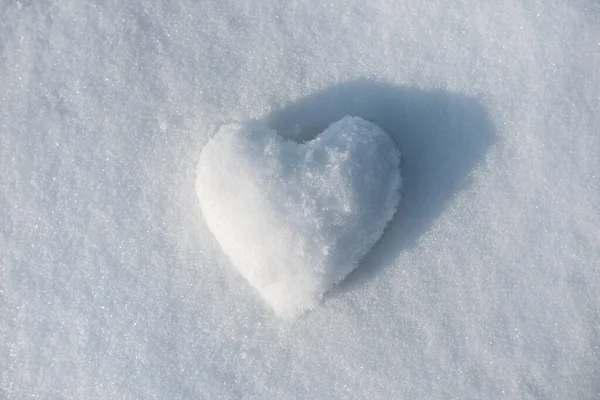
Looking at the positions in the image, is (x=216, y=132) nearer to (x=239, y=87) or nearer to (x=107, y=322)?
(x=239, y=87)

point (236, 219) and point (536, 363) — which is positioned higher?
point (236, 219)

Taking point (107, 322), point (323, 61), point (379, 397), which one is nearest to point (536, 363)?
point (379, 397)

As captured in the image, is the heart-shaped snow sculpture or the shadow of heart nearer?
the heart-shaped snow sculpture

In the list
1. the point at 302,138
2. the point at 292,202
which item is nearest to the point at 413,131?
the point at 302,138

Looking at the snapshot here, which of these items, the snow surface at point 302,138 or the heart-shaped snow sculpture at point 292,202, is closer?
the heart-shaped snow sculpture at point 292,202
